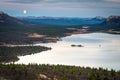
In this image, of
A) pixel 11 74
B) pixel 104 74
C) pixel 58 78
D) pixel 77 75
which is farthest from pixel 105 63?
pixel 11 74

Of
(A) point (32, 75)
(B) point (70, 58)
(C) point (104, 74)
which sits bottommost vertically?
(B) point (70, 58)

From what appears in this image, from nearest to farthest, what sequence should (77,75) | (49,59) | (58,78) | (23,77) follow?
(23,77), (58,78), (77,75), (49,59)

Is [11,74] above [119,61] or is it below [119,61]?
above

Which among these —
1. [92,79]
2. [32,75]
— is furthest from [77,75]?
[32,75]

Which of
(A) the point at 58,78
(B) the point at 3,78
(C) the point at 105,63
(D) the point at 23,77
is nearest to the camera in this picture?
(B) the point at 3,78

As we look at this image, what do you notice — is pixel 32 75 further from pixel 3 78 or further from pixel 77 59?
pixel 77 59

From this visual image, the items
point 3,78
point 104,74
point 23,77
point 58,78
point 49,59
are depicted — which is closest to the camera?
point 3,78

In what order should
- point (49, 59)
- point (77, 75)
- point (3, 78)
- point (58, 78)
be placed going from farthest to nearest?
1. point (49, 59)
2. point (77, 75)
3. point (58, 78)
4. point (3, 78)

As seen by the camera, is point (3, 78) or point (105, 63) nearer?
point (3, 78)

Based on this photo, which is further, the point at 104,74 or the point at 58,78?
the point at 104,74

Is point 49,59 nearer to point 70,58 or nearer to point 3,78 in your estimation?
point 70,58
